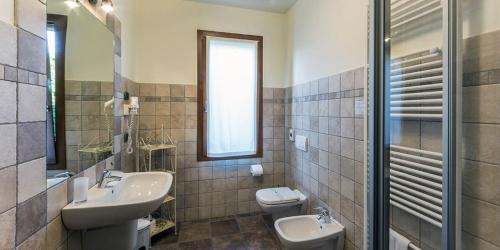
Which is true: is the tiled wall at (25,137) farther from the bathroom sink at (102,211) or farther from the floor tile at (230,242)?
the floor tile at (230,242)

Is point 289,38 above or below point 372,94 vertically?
above

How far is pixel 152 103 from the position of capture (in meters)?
2.53

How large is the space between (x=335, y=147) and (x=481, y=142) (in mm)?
1066

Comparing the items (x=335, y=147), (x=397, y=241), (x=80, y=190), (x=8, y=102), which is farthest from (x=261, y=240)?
(x=8, y=102)

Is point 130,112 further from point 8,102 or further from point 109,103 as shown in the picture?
point 8,102

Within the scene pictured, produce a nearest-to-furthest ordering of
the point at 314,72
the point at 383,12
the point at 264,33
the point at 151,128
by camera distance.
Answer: the point at 383,12, the point at 314,72, the point at 151,128, the point at 264,33

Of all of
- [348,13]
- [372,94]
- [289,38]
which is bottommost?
[372,94]

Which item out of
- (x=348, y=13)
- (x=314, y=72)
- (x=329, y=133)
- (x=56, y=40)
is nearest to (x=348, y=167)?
(x=329, y=133)

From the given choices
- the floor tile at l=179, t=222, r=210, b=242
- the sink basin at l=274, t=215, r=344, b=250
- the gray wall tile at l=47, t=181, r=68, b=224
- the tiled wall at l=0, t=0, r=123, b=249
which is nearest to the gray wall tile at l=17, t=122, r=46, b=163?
the tiled wall at l=0, t=0, r=123, b=249

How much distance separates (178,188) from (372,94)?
2.28 metres

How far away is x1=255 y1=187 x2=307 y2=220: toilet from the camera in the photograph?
225 centimetres

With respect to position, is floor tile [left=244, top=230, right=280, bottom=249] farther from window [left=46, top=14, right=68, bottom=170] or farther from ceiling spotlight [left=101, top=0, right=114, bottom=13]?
ceiling spotlight [left=101, top=0, right=114, bottom=13]

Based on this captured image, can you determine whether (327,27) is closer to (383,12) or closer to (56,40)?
(383,12)

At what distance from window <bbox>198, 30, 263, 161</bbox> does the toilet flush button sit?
0.49 m
